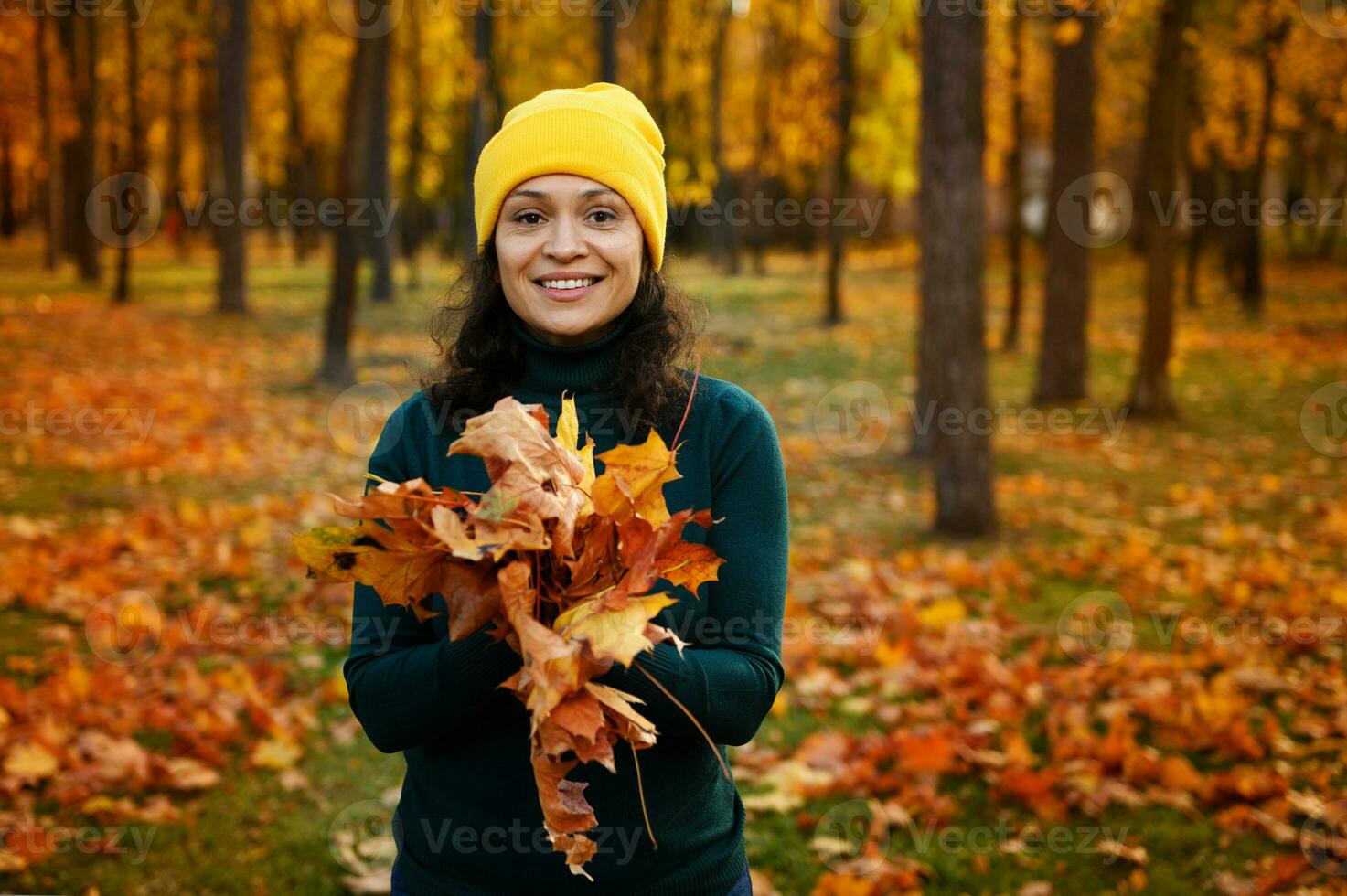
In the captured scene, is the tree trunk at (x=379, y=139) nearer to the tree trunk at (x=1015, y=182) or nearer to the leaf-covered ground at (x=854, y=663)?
the leaf-covered ground at (x=854, y=663)

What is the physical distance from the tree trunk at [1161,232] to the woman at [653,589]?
10220 millimetres

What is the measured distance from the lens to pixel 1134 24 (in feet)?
64.6

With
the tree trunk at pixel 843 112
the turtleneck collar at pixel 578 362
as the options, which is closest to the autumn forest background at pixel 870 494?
the tree trunk at pixel 843 112

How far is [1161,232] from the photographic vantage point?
11.2 meters

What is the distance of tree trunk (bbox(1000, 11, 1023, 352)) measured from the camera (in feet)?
47.3

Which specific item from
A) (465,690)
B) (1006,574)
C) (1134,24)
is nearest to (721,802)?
(465,690)

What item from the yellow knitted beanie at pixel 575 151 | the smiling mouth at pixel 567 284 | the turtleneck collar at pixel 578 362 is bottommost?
the turtleneck collar at pixel 578 362

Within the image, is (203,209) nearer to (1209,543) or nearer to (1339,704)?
(1209,543)
